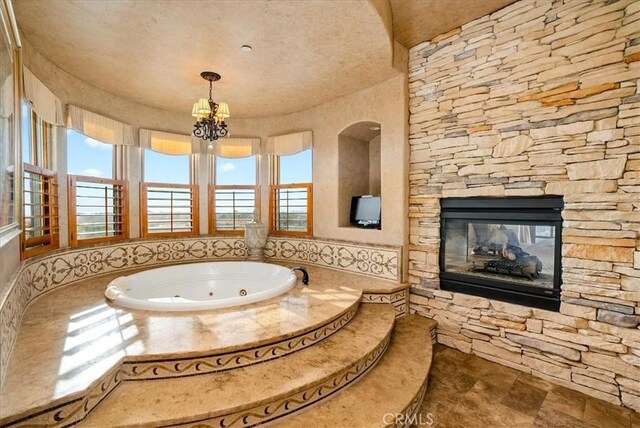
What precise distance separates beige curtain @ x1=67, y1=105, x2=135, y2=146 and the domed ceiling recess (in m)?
0.38

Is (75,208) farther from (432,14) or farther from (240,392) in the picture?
(432,14)

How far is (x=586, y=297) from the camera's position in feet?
7.08

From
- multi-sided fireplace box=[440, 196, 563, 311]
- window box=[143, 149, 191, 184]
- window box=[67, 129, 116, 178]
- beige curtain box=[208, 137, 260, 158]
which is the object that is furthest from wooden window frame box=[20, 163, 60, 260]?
multi-sided fireplace box=[440, 196, 563, 311]

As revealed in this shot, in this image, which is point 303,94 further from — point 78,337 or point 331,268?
point 78,337

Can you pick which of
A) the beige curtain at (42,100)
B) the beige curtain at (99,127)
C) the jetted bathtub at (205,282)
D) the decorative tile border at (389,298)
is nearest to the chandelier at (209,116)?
the beige curtain at (42,100)

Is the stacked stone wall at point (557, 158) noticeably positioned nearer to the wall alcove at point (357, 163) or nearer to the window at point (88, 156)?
the wall alcove at point (357, 163)

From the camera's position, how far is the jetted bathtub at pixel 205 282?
3.06m

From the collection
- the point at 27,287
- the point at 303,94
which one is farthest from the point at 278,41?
the point at 27,287

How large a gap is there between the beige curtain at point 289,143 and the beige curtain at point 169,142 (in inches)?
43.2

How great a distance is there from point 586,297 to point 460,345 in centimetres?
113

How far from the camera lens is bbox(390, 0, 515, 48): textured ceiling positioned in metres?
2.47

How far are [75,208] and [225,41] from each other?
2483 mm

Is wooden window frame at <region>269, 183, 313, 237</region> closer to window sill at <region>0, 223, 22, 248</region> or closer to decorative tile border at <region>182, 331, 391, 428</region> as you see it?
decorative tile border at <region>182, 331, 391, 428</region>

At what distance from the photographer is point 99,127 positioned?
330 centimetres
